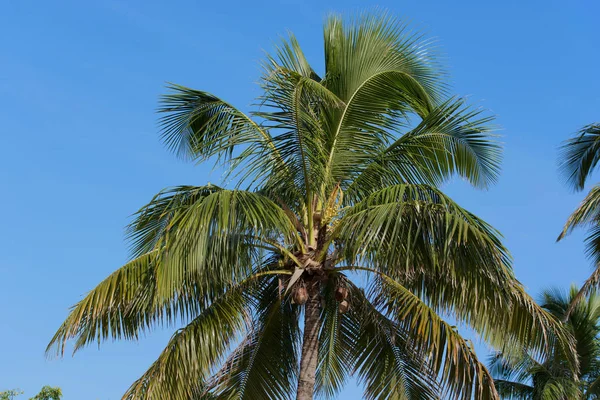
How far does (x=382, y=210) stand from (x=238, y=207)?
1.68 meters

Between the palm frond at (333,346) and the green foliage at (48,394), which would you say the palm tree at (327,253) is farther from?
the green foliage at (48,394)

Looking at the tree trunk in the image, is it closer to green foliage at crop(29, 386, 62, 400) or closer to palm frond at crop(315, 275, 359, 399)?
palm frond at crop(315, 275, 359, 399)

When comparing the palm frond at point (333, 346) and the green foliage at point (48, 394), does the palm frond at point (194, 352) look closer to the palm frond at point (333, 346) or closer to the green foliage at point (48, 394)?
the palm frond at point (333, 346)

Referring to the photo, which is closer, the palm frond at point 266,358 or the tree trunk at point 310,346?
the tree trunk at point 310,346

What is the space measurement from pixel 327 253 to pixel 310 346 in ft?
3.95

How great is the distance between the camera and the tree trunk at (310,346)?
10655mm

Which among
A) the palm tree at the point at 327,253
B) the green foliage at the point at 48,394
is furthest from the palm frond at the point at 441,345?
the green foliage at the point at 48,394

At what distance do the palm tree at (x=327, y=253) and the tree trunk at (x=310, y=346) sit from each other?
0.02 m

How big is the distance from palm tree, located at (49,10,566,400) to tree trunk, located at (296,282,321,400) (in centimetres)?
2

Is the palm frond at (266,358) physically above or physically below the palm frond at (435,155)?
below

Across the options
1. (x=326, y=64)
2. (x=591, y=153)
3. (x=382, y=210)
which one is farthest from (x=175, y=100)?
(x=591, y=153)

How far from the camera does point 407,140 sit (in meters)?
12.1

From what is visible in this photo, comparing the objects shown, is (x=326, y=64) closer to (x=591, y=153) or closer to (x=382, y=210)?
(x=382, y=210)

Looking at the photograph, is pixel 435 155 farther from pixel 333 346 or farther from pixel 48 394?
pixel 48 394
